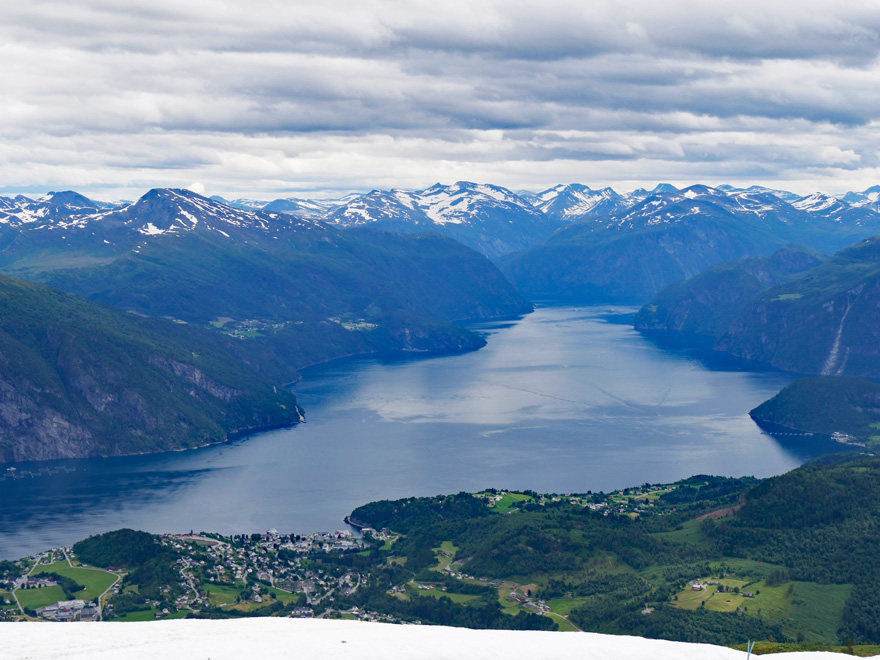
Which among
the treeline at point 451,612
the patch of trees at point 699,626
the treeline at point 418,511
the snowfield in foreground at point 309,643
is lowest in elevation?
the treeline at point 418,511

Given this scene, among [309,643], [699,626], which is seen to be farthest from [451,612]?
[309,643]

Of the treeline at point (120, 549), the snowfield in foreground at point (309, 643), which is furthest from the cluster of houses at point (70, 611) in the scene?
the snowfield in foreground at point (309, 643)

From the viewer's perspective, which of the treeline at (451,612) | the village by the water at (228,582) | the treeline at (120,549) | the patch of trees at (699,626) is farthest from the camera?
the treeline at (120,549)

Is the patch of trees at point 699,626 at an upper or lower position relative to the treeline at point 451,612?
upper

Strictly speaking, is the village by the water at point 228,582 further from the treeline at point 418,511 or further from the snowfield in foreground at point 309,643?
the snowfield in foreground at point 309,643

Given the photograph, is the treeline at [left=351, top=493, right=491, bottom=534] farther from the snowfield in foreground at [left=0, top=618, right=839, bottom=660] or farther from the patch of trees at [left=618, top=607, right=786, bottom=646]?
the snowfield in foreground at [left=0, top=618, right=839, bottom=660]

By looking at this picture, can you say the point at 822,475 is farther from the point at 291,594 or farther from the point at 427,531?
the point at 291,594

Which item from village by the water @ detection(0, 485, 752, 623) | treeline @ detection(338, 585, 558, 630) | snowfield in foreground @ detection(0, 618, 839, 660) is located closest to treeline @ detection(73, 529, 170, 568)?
village by the water @ detection(0, 485, 752, 623)

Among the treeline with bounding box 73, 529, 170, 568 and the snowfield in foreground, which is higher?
the snowfield in foreground
